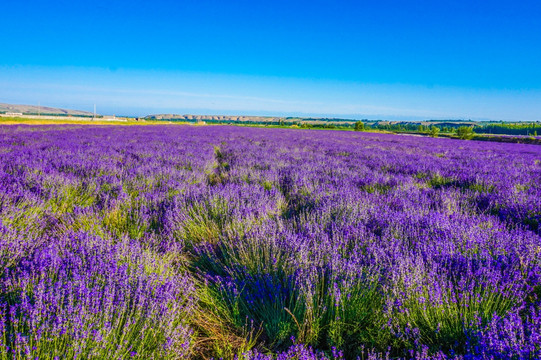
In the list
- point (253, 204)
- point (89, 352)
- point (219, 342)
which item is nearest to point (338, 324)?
point (219, 342)

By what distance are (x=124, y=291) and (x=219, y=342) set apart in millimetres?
575

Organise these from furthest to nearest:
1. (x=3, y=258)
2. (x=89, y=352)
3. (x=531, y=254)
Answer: (x=531, y=254) → (x=3, y=258) → (x=89, y=352)

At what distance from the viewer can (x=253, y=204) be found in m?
3.08

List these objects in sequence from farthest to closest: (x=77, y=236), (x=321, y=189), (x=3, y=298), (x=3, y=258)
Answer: (x=321, y=189) → (x=77, y=236) → (x=3, y=258) → (x=3, y=298)

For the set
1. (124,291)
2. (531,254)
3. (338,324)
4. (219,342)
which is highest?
(531,254)

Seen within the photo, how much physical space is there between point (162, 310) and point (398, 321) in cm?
115

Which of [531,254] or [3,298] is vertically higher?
[531,254]

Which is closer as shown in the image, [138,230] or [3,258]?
[3,258]

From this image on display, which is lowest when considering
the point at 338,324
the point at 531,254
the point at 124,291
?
the point at 338,324

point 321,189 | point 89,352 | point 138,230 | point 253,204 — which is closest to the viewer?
point 89,352

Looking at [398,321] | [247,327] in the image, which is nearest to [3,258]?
[247,327]

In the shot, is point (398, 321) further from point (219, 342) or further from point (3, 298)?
point (3, 298)

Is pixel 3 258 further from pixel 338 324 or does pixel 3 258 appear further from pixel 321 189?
pixel 321 189

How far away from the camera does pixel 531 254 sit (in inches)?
69.4
